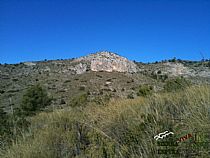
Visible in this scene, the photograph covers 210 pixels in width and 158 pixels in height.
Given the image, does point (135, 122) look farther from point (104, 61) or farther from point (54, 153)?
point (104, 61)

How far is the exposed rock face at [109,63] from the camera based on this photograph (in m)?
65.8

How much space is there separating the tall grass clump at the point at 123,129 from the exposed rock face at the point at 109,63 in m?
57.4

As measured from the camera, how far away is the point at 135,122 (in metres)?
6.29

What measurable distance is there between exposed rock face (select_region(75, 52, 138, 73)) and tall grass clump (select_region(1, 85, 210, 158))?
57361mm

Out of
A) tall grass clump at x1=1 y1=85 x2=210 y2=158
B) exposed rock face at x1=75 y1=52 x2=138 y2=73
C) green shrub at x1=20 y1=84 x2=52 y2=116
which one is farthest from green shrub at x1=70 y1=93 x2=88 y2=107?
exposed rock face at x1=75 y1=52 x2=138 y2=73

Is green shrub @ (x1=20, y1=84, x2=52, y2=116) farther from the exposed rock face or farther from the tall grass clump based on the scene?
the exposed rock face

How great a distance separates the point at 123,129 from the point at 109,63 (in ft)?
200

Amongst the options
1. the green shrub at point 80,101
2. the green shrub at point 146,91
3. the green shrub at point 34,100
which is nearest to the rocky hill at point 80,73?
the green shrub at point 34,100

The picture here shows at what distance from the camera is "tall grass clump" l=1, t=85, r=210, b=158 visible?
5047 millimetres

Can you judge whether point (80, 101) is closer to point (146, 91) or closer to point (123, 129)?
point (146, 91)

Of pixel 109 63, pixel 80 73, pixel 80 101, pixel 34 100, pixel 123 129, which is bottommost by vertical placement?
pixel 123 129

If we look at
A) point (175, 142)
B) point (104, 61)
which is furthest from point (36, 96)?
point (104, 61)

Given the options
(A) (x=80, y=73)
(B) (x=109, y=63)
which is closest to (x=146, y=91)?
(A) (x=80, y=73)

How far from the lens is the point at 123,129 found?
6.38 meters
